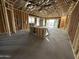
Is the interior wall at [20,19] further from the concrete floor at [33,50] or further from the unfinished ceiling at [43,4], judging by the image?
the concrete floor at [33,50]

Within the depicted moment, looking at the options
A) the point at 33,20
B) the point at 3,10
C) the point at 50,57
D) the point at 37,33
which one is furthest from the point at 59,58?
the point at 33,20

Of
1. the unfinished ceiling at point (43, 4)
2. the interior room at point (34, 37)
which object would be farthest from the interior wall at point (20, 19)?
the unfinished ceiling at point (43, 4)

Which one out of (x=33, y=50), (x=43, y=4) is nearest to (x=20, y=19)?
(x=43, y=4)

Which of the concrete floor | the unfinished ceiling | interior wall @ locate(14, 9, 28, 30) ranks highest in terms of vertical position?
the unfinished ceiling

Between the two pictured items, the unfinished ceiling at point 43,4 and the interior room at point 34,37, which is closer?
the interior room at point 34,37

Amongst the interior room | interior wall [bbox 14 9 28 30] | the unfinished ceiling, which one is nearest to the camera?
the interior room

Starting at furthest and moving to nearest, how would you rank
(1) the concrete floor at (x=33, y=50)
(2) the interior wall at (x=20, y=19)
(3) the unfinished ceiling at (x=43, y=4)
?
(2) the interior wall at (x=20, y=19) < (3) the unfinished ceiling at (x=43, y=4) < (1) the concrete floor at (x=33, y=50)

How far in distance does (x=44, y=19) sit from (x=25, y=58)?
13.8 meters

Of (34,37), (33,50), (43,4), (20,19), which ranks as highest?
(43,4)

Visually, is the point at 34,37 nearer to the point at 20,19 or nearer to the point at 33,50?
the point at 33,50

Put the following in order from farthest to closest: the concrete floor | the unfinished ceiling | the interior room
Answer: the unfinished ceiling < the interior room < the concrete floor

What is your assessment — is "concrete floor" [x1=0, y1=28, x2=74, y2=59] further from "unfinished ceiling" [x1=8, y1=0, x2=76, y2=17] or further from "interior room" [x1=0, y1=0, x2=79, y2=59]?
"unfinished ceiling" [x1=8, y1=0, x2=76, y2=17]

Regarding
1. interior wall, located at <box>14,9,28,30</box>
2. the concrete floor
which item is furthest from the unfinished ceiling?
the concrete floor

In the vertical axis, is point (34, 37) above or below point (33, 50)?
above
